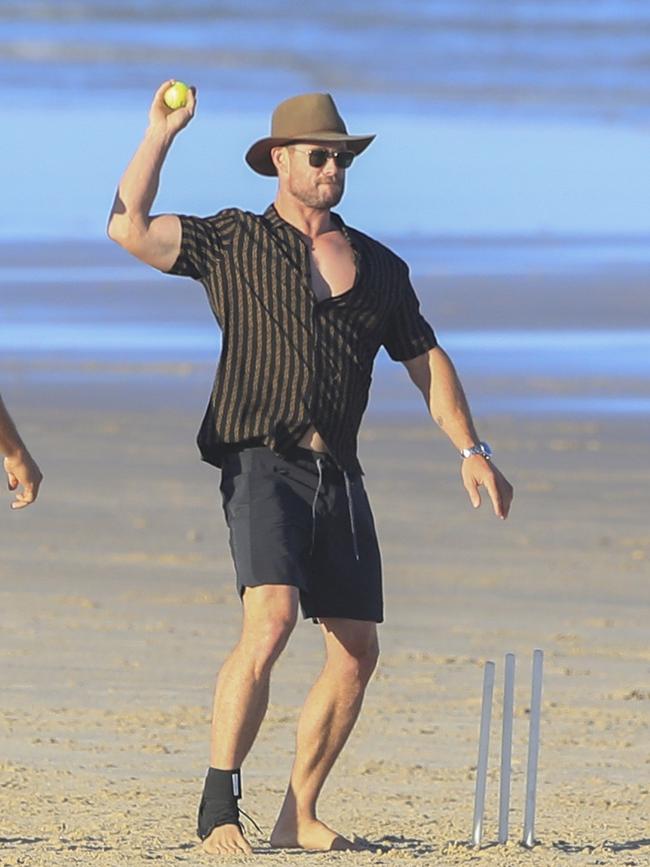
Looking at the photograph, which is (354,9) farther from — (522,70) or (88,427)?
(88,427)

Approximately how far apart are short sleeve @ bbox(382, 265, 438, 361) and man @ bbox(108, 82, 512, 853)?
79 mm

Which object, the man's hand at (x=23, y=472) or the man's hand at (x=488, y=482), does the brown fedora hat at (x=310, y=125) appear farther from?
the man's hand at (x=23, y=472)

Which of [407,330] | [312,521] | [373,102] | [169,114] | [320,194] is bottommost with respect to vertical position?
[312,521]

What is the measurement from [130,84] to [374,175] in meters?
9.82

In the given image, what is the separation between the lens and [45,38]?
1847 inches

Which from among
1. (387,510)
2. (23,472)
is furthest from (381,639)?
(23,472)

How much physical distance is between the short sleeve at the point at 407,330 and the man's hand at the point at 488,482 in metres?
0.37

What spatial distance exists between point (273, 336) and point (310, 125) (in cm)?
64

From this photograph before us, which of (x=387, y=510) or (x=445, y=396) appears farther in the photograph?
(x=387, y=510)

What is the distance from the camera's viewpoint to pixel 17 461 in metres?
6.87

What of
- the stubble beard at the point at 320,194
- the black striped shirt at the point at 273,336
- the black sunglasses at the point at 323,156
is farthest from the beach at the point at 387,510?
the black sunglasses at the point at 323,156

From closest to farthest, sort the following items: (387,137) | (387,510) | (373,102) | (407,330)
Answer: (407,330) < (387,510) < (387,137) < (373,102)

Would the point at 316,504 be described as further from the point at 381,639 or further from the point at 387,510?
the point at 387,510

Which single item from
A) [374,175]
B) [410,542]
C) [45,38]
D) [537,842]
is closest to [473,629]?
[410,542]
